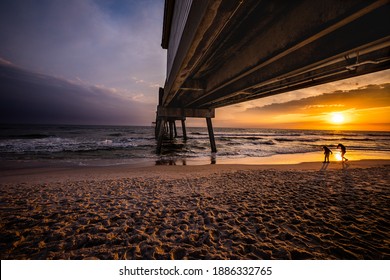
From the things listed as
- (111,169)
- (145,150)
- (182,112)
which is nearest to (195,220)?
(111,169)

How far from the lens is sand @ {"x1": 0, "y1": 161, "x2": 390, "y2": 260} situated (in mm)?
2496

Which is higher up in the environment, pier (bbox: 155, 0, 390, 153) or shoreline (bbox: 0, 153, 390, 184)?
pier (bbox: 155, 0, 390, 153)

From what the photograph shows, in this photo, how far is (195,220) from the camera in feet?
11.0

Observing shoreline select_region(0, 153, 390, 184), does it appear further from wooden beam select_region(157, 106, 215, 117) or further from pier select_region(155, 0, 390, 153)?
wooden beam select_region(157, 106, 215, 117)

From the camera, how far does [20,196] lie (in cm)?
453

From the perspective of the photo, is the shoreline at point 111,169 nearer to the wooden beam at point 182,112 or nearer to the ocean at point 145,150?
the ocean at point 145,150

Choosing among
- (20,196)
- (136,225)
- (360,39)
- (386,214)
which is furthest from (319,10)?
(20,196)

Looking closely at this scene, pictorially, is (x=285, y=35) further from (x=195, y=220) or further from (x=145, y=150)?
(x=145, y=150)

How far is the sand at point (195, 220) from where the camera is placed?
250 centimetres

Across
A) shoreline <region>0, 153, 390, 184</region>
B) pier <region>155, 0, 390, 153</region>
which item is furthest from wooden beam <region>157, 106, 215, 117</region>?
pier <region>155, 0, 390, 153</region>

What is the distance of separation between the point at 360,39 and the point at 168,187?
206 inches

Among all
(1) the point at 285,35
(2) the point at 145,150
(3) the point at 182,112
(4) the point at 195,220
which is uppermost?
(1) the point at 285,35

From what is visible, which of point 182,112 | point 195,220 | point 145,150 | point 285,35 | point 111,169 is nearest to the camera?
point 285,35

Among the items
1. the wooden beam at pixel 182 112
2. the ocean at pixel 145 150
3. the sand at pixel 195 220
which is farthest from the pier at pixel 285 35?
the wooden beam at pixel 182 112
